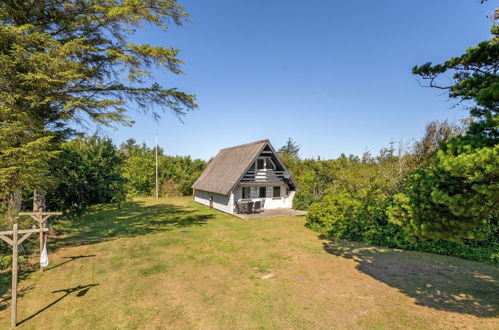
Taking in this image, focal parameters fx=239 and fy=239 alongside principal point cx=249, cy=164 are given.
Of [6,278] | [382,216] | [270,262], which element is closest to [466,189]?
[270,262]

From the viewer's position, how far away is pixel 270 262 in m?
9.11

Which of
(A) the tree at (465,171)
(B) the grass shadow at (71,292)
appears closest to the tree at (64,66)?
(B) the grass shadow at (71,292)

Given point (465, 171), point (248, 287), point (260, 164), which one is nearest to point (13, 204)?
point (248, 287)

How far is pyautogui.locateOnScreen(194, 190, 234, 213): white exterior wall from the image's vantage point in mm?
19766

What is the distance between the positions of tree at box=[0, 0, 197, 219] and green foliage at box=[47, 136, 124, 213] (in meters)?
6.35

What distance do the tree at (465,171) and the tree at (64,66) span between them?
10704 mm

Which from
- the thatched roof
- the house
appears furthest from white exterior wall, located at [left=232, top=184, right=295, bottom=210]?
the thatched roof

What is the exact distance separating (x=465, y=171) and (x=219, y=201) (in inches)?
759

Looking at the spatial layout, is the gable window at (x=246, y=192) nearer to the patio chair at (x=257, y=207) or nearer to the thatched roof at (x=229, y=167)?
the patio chair at (x=257, y=207)

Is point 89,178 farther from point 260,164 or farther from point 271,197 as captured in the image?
point 271,197

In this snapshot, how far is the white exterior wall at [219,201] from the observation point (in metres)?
19.8

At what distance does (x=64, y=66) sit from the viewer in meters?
8.49

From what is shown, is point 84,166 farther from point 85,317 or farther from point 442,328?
point 442,328

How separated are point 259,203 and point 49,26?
16387mm
